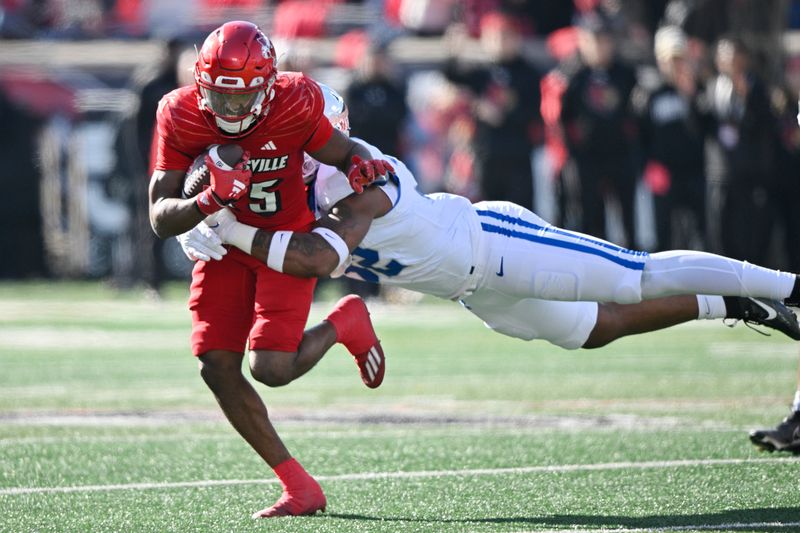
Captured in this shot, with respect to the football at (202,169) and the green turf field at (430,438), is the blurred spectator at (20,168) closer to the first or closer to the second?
the green turf field at (430,438)

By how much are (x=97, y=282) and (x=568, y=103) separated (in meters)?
5.14

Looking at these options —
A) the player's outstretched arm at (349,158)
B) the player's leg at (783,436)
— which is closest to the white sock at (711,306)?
the player's leg at (783,436)

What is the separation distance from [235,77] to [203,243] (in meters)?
0.53

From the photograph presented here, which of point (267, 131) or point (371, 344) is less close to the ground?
point (267, 131)

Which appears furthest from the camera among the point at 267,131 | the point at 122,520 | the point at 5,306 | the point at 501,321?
the point at 5,306

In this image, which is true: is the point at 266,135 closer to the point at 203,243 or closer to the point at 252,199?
the point at 252,199

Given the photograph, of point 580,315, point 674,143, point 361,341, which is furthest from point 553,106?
point 361,341

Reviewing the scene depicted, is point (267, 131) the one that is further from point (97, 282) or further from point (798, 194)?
point (97, 282)

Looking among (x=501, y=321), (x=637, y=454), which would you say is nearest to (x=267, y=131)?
(x=501, y=321)

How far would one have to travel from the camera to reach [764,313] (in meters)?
5.05

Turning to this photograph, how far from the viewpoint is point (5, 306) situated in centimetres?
1231

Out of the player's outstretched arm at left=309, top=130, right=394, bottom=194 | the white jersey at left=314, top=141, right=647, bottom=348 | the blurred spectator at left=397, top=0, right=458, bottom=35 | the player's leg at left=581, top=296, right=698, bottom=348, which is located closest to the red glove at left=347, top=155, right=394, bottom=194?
the player's outstretched arm at left=309, top=130, right=394, bottom=194

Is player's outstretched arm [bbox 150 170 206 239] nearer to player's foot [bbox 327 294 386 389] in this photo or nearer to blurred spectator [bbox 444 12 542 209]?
player's foot [bbox 327 294 386 389]

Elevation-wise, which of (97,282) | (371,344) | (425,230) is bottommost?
(97,282)
